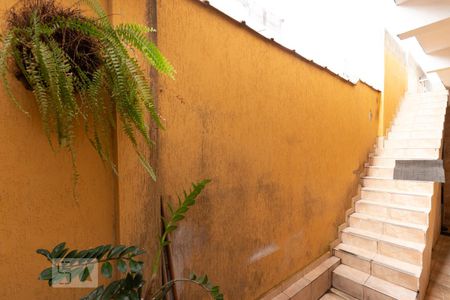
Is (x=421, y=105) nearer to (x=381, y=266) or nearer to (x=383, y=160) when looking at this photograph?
(x=383, y=160)

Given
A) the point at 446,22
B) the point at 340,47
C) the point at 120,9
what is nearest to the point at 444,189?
the point at 446,22

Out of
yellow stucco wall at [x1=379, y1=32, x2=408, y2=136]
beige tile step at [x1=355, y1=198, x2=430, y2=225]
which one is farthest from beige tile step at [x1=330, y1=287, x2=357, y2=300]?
yellow stucco wall at [x1=379, y1=32, x2=408, y2=136]

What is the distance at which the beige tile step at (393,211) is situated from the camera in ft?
8.63

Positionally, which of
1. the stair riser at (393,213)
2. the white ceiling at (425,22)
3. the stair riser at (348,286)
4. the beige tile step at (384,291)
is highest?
the white ceiling at (425,22)

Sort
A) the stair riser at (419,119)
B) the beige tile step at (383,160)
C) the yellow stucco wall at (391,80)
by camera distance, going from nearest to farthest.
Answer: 1. the beige tile step at (383,160)
2. the stair riser at (419,119)
3. the yellow stucco wall at (391,80)

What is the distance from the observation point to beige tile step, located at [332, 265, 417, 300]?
2203mm

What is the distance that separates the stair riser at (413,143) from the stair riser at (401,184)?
0.80 metres

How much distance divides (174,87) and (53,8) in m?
0.61

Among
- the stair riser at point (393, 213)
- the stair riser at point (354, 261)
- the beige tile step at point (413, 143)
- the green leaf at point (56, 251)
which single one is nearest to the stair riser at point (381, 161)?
the beige tile step at point (413, 143)

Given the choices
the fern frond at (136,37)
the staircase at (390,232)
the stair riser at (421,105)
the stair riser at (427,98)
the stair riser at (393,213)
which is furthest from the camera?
the stair riser at (427,98)

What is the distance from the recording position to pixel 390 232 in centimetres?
270

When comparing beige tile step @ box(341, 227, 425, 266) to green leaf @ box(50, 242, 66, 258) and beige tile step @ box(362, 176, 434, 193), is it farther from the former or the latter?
green leaf @ box(50, 242, 66, 258)

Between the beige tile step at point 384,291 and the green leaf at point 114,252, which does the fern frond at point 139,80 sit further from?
the beige tile step at point 384,291

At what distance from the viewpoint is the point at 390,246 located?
2539 mm
